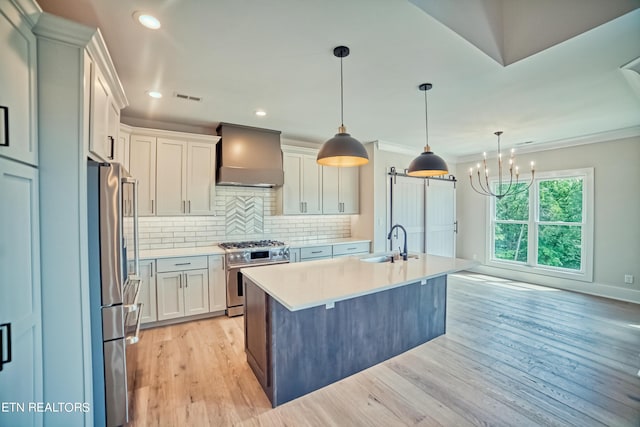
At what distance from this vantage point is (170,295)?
337 centimetres

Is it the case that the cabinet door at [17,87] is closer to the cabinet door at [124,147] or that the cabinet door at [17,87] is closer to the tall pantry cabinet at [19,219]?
the tall pantry cabinet at [19,219]

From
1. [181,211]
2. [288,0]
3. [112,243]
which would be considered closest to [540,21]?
[288,0]

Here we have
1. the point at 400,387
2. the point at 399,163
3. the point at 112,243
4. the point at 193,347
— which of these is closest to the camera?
the point at 112,243

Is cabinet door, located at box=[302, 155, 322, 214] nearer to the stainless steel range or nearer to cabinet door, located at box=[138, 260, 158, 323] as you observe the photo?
the stainless steel range

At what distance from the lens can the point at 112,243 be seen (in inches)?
67.4

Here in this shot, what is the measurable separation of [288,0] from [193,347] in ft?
10.4

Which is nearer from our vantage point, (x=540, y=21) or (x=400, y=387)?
(x=540, y=21)

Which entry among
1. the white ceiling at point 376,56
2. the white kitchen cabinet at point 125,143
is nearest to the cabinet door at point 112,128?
the white ceiling at point 376,56

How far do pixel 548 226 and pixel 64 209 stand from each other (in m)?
6.82

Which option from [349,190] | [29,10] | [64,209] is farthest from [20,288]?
[349,190]

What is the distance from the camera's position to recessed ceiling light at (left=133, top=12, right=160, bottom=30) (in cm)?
173

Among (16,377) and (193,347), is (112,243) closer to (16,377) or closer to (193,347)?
(16,377)

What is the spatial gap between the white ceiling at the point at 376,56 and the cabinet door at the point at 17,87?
503 millimetres

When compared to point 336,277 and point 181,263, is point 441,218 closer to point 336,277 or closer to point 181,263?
point 336,277
